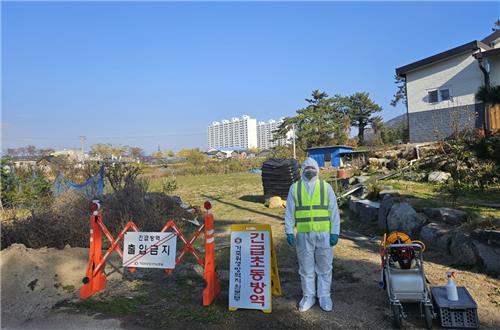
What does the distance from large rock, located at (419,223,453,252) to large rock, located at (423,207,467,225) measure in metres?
0.19

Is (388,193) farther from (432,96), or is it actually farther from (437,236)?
(432,96)

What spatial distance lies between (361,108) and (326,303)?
44.1 m

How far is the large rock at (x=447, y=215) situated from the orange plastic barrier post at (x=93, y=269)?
6182mm

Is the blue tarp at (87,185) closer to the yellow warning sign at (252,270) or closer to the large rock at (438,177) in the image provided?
the yellow warning sign at (252,270)

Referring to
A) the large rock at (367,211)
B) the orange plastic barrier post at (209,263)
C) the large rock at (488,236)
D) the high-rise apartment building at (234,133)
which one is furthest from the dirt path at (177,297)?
the high-rise apartment building at (234,133)

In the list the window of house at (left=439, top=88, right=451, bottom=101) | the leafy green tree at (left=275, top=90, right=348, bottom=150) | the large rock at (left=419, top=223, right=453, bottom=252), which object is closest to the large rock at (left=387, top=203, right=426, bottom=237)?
the large rock at (left=419, top=223, right=453, bottom=252)

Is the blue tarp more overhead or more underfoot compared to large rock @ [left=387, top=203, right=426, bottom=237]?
more overhead

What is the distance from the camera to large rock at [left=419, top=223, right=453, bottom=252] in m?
6.62

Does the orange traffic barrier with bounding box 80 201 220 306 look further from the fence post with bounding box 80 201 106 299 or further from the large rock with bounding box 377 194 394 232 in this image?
the large rock with bounding box 377 194 394 232

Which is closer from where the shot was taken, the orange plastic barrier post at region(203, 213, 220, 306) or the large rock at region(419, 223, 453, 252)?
the orange plastic barrier post at region(203, 213, 220, 306)

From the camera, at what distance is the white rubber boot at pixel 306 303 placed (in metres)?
4.71

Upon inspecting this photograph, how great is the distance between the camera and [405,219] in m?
7.89

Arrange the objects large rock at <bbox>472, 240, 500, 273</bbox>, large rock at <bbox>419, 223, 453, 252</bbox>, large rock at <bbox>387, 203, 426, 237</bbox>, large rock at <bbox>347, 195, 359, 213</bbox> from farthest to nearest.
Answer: large rock at <bbox>347, 195, 359, 213</bbox> → large rock at <bbox>387, 203, 426, 237</bbox> → large rock at <bbox>419, 223, 453, 252</bbox> → large rock at <bbox>472, 240, 500, 273</bbox>

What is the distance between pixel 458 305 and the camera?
4027 mm
